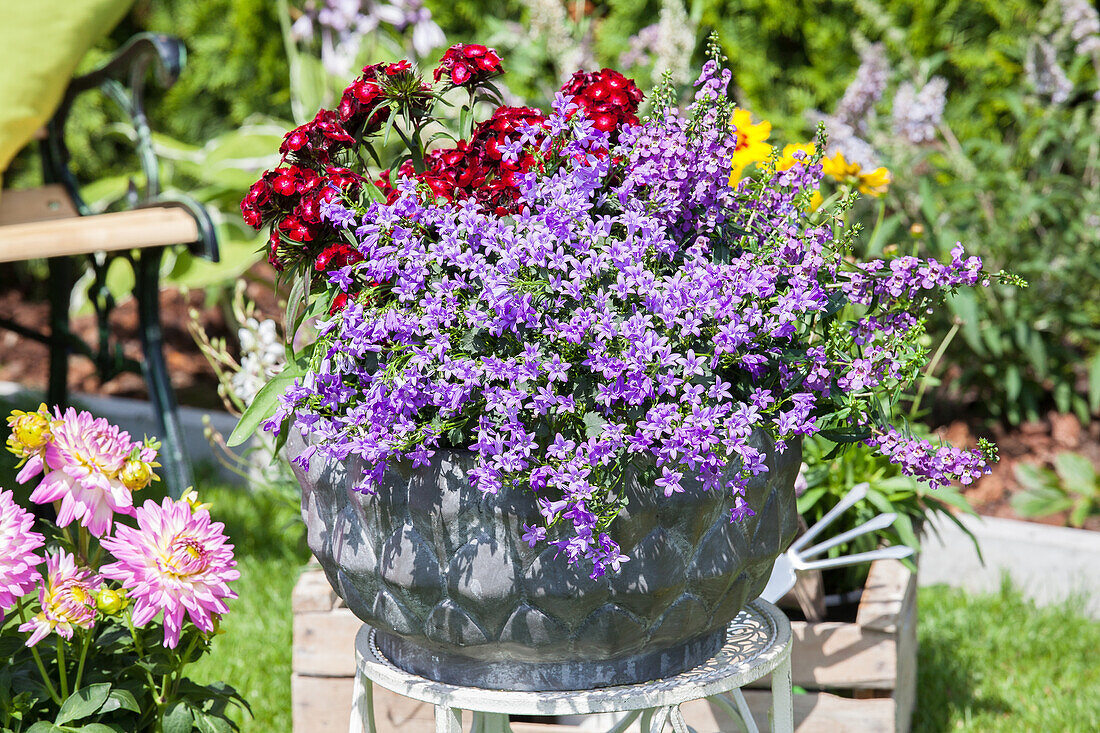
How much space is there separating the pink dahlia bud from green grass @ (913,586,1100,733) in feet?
4.55

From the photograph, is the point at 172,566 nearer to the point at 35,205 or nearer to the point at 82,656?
the point at 82,656

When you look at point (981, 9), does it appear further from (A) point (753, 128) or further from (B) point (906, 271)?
(B) point (906, 271)

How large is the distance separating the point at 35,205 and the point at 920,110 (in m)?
2.23

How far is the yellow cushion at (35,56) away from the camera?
2.46 metres

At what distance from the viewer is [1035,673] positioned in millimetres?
2035

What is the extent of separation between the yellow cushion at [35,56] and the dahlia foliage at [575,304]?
172cm

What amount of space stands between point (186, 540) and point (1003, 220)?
2.49 metres

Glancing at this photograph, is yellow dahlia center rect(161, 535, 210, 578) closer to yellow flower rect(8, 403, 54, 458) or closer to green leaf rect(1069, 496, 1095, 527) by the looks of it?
yellow flower rect(8, 403, 54, 458)

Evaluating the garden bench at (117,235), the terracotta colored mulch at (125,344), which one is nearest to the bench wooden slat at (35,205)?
the garden bench at (117,235)

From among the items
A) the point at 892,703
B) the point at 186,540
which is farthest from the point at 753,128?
the point at 186,540

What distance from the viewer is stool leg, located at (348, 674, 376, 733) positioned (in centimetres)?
122

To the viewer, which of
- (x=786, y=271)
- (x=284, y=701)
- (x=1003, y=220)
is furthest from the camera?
(x=1003, y=220)

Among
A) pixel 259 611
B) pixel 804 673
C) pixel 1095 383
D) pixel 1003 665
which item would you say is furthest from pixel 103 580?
pixel 1095 383

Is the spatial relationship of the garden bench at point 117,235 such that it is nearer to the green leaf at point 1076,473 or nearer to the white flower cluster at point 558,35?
the white flower cluster at point 558,35
